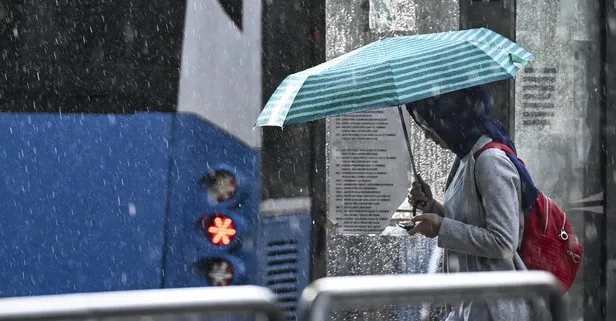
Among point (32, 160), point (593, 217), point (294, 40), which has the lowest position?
point (593, 217)

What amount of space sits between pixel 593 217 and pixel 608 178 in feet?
0.82

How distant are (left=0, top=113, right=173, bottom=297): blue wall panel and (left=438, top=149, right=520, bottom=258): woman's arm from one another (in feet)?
4.23

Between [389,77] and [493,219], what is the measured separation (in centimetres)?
64

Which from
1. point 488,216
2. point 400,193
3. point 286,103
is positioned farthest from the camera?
point 400,193

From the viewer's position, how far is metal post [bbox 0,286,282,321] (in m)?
2.31

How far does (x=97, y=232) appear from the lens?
16.8 ft

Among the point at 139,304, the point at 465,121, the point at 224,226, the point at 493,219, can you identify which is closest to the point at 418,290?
the point at 139,304

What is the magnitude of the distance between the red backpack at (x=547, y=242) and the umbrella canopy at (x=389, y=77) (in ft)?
0.95

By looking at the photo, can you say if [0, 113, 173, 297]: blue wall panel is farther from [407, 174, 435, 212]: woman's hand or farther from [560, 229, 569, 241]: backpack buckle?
[560, 229, 569, 241]: backpack buckle

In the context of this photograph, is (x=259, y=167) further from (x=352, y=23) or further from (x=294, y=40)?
(x=352, y=23)

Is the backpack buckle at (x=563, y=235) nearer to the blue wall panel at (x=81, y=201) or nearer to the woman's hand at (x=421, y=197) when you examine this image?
the woman's hand at (x=421, y=197)

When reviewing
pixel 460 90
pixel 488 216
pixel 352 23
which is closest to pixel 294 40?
pixel 460 90

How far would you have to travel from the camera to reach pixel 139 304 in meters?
2.37

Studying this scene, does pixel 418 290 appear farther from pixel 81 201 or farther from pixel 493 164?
pixel 81 201
